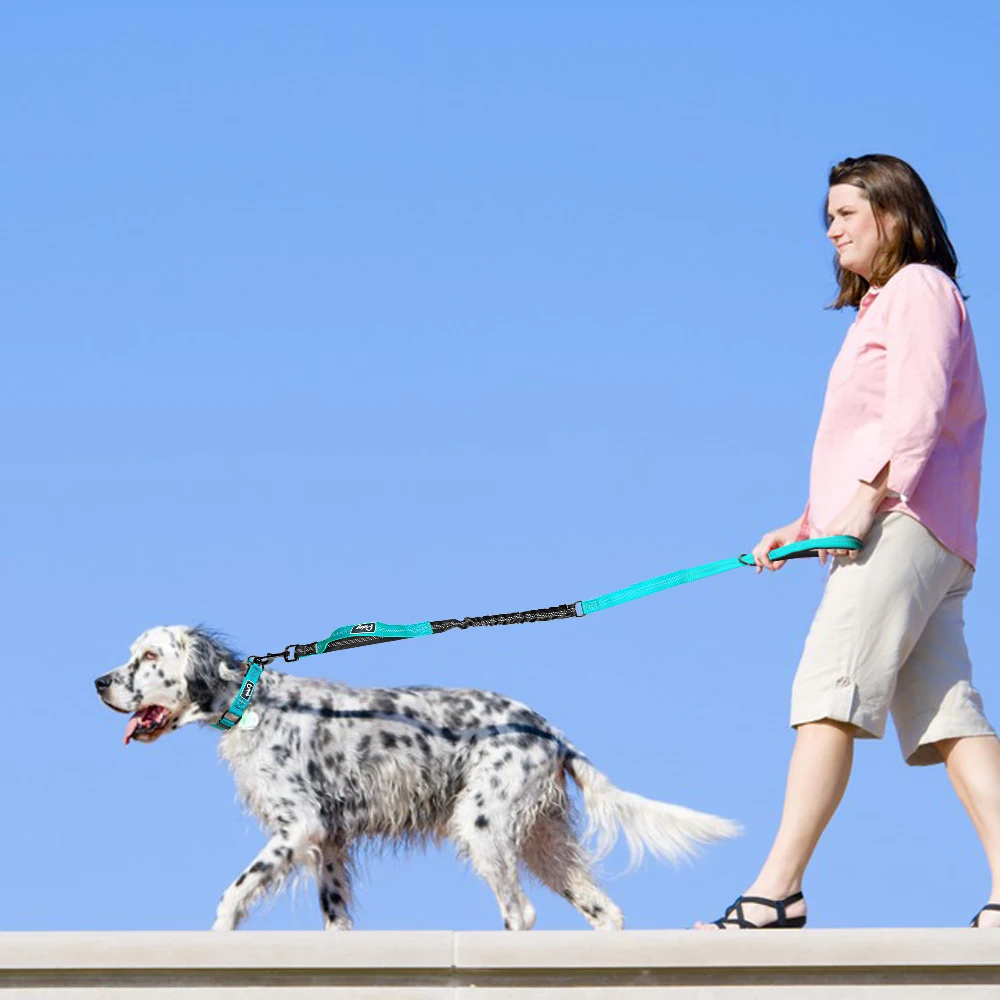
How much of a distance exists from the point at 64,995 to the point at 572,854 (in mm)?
3880

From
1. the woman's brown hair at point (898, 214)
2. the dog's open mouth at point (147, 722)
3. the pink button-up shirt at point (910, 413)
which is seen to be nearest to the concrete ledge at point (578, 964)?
the pink button-up shirt at point (910, 413)

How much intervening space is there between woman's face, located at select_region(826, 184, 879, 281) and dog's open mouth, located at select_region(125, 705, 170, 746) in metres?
3.80

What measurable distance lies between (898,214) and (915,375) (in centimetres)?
56

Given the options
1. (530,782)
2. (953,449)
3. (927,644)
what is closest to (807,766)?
(927,644)

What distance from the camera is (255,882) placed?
6867mm

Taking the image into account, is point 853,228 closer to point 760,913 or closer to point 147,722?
point 760,913

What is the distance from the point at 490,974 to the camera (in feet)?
12.8

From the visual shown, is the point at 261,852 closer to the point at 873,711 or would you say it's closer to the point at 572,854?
the point at 572,854

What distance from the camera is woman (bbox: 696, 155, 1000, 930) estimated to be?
4.59 metres

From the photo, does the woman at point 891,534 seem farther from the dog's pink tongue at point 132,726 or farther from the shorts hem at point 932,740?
the dog's pink tongue at point 132,726

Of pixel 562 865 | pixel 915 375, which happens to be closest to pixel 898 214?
pixel 915 375

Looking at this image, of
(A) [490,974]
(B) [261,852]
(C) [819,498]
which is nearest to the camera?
(A) [490,974]

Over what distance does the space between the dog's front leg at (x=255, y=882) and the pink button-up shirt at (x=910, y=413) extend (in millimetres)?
2944

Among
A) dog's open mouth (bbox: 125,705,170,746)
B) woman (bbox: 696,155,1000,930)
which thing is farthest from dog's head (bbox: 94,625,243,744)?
woman (bbox: 696,155,1000,930)
